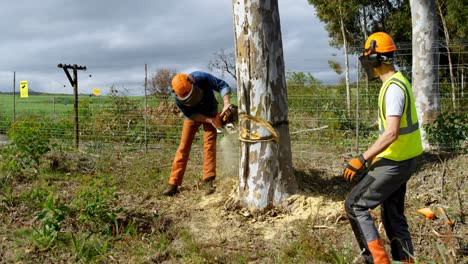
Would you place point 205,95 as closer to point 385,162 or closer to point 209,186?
point 209,186

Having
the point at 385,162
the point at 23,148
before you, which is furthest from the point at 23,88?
the point at 385,162

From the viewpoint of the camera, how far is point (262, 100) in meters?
5.12

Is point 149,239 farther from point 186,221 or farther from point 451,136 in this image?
point 451,136

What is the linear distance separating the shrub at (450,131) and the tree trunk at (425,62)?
1.12m

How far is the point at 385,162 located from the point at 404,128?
0.30 m

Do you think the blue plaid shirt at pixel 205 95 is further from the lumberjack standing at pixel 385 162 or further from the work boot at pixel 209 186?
the lumberjack standing at pixel 385 162

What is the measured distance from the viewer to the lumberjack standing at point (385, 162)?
3.56m

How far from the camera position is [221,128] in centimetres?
606

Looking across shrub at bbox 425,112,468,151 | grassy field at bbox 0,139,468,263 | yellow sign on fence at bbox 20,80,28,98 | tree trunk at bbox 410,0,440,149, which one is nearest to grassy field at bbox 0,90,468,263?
grassy field at bbox 0,139,468,263

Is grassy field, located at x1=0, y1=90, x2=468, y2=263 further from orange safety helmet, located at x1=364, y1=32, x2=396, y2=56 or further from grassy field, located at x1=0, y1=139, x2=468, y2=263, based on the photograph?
orange safety helmet, located at x1=364, y1=32, x2=396, y2=56

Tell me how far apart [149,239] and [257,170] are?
1.39m

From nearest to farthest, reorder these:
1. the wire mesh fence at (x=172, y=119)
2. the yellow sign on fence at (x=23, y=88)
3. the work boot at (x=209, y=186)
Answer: the work boot at (x=209, y=186)
the wire mesh fence at (x=172, y=119)
the yellow sign on fence at (x=23, y=88)

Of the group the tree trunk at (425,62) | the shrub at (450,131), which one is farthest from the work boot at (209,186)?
the tree trunk at (425,62)

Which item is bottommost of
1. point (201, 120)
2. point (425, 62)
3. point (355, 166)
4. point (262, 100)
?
point (355, 166)
